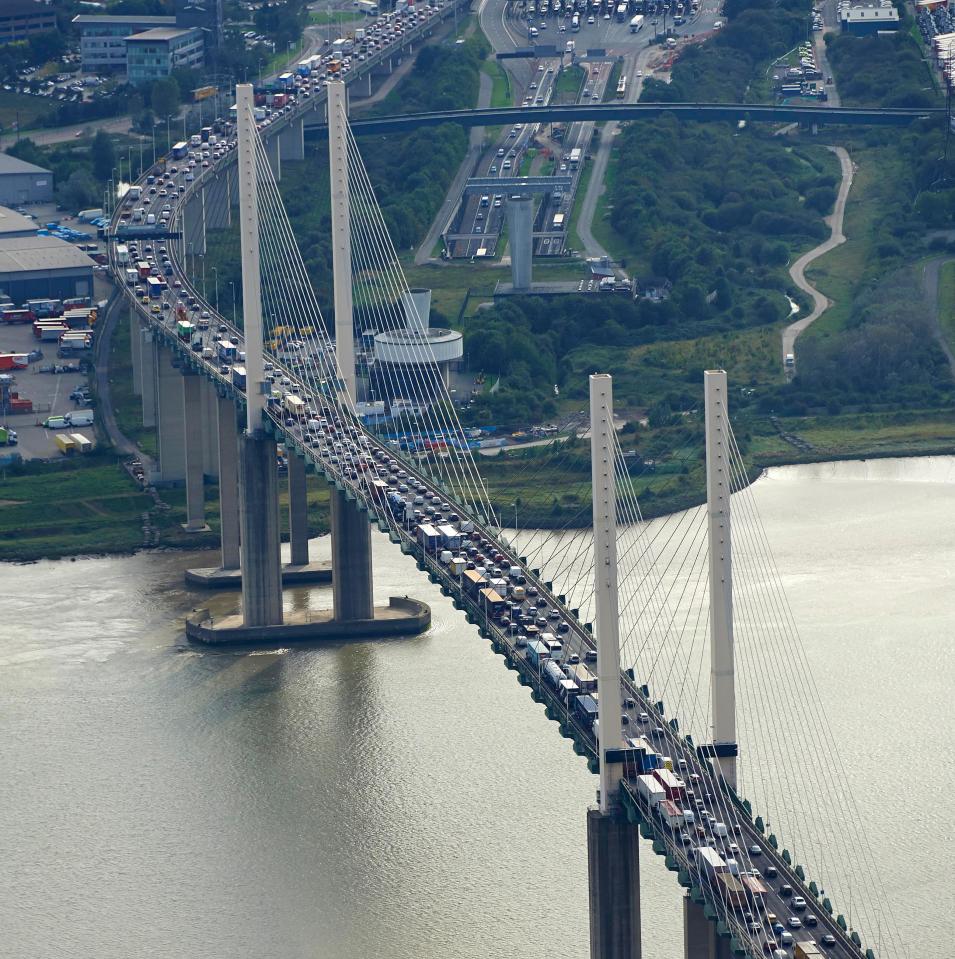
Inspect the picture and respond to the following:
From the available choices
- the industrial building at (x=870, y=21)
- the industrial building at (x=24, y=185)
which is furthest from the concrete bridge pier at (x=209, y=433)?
the industrial building at (x=870, y=21)

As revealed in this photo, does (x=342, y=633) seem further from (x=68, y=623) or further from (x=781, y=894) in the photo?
(x=781, y=894)

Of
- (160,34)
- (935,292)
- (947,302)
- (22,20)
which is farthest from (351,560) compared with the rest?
(22,20)

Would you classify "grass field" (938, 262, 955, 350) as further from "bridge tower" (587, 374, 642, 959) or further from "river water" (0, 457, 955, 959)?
"bridge tower" (587, 374, 642, 959)

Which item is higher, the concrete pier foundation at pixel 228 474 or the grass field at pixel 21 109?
the grass field at pixel 21 109

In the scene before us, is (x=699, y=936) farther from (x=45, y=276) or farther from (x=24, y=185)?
(x=24, y=185)

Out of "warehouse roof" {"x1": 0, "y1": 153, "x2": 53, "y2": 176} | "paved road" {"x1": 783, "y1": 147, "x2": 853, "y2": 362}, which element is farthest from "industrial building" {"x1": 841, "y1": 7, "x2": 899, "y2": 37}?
"warehouse roof" {"x1": 0, "y1": 153, "x2": 53, "y2": 176}

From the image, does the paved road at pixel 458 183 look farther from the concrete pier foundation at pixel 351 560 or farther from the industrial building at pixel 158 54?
the concrete pier foundation at pixel 351 560
